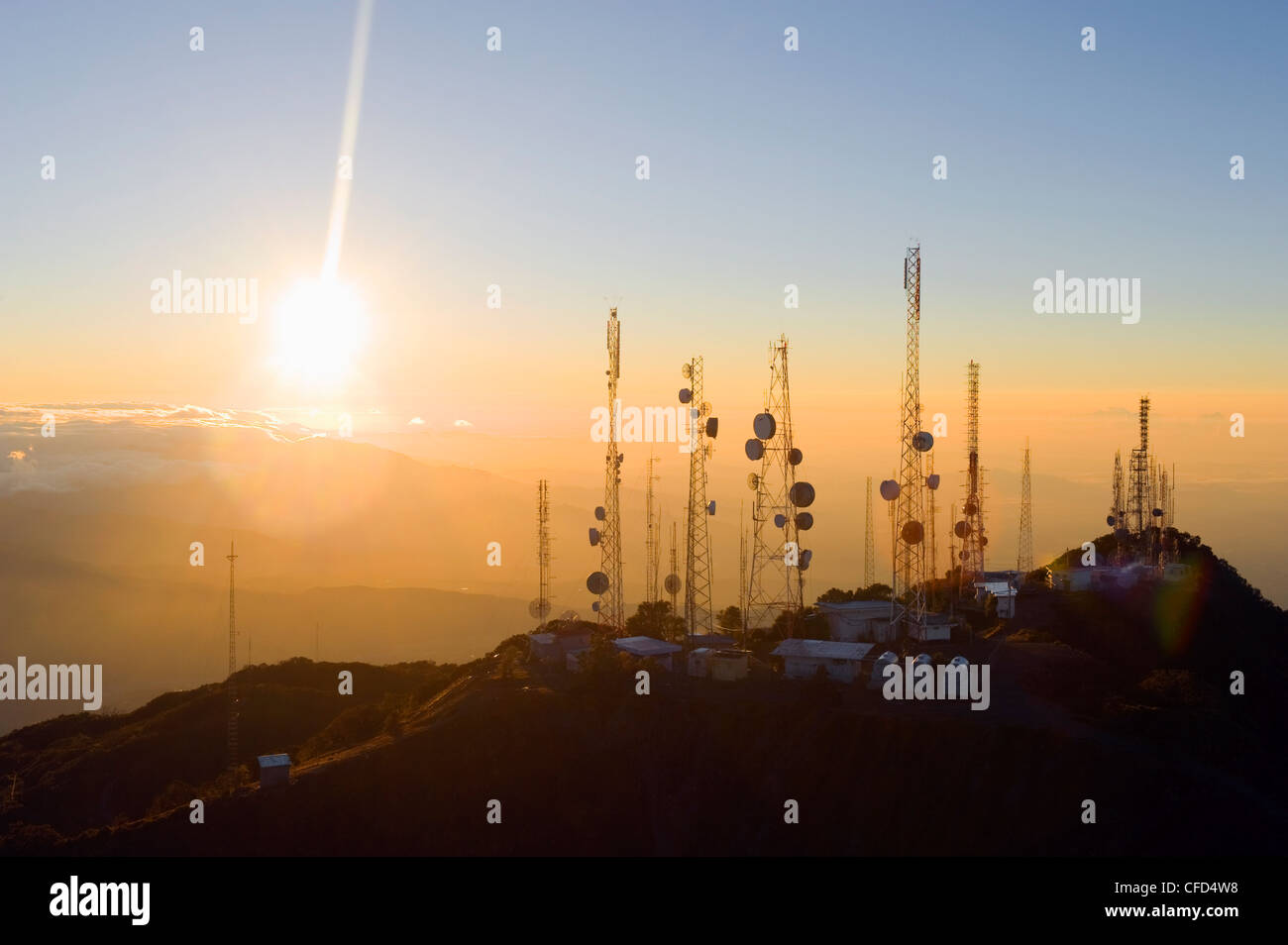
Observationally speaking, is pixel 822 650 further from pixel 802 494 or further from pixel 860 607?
pixel 860 607

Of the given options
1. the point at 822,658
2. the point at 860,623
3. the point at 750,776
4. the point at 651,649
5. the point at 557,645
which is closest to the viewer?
the point at 750,776

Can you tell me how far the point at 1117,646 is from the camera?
53.8 metres

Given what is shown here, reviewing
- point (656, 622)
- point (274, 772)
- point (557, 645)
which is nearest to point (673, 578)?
point (656, 622)

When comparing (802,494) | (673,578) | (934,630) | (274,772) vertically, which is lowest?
A: (274,772)

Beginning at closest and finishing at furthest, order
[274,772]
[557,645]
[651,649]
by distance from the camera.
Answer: [274,772], [651,649], [557,645]

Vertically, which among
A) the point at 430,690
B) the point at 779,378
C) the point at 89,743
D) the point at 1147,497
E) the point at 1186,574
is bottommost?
the point at 89,743

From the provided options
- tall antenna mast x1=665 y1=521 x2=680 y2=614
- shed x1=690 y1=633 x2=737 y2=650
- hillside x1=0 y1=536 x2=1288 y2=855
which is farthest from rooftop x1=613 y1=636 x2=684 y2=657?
tall antenna mast x1=665 y1=521 x2=680 y2=614

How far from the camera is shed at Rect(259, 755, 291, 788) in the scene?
36000 millimetres

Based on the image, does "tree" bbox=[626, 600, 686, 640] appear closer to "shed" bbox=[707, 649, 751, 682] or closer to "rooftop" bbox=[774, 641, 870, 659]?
"shed" bbox=[707, 649, 751, 682]

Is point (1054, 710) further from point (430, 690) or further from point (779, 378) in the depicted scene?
point (430, 690)

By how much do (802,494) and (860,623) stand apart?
8.78m

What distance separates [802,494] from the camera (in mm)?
47531
